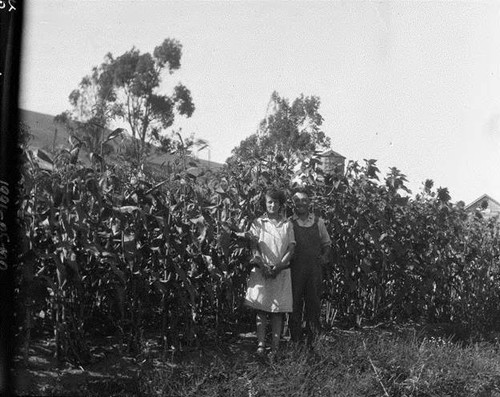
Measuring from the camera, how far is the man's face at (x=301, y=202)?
218 inches

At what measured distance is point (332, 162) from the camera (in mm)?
6547

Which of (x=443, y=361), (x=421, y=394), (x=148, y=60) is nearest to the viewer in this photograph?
(x=421, y=394)

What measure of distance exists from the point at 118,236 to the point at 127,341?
84cm

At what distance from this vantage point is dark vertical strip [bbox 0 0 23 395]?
11.0 ft

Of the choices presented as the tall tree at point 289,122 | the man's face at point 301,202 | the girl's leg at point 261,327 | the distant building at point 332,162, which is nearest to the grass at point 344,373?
the girl's leg at point 261,327

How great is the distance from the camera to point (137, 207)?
4273mm

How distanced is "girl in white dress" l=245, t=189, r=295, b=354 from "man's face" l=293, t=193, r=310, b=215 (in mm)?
203

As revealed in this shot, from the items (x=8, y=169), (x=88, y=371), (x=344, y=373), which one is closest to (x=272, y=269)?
(x=344, y=373)

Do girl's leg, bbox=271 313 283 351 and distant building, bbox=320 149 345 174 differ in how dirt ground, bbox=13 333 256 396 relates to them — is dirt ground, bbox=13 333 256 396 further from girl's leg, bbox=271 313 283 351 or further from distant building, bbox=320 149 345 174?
distant building, bbox=320 149 345 174

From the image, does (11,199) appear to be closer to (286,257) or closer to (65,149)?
(65,149)

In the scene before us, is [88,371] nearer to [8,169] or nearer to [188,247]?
[188,247]

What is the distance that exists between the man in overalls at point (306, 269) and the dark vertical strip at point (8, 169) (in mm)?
2572

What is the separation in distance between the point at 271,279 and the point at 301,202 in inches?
30.9

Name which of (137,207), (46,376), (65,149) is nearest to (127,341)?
(46,376)
